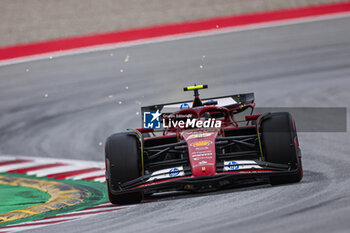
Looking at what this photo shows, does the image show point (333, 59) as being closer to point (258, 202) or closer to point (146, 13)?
point (146, 13)

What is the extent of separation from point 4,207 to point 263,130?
3493mm

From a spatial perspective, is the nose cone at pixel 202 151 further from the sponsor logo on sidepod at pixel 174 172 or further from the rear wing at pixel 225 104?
the rear wing at pixel 225 104

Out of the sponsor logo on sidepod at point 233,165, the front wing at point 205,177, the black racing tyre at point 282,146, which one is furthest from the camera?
the black racing tyre at point 282,146

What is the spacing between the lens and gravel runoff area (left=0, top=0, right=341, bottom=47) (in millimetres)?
21812

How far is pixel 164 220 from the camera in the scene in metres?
5.85

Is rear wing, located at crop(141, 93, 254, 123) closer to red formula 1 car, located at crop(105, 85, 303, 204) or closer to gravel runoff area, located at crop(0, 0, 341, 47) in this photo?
red formula 1 car, located at crop(105, 85, 303, 204)

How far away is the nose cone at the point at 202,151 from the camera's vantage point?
7.03 metres

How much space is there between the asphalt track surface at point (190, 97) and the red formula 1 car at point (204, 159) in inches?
7.2

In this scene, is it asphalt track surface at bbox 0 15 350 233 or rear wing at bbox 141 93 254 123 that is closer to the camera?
asphalt track surface at bbox 0 15 350 233

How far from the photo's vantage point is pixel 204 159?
7152mm

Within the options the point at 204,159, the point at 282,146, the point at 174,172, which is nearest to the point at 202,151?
the point at 204,159

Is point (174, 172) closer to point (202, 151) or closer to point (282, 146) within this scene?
point (202, 151)

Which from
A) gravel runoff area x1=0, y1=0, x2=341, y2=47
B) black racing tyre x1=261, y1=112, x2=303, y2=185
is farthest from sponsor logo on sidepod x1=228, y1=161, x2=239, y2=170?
gravel runoff area x1=0, y1=0, x2=341, y2=47

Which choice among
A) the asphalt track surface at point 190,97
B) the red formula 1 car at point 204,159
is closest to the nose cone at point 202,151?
the red formula 1 car at point 204,159
